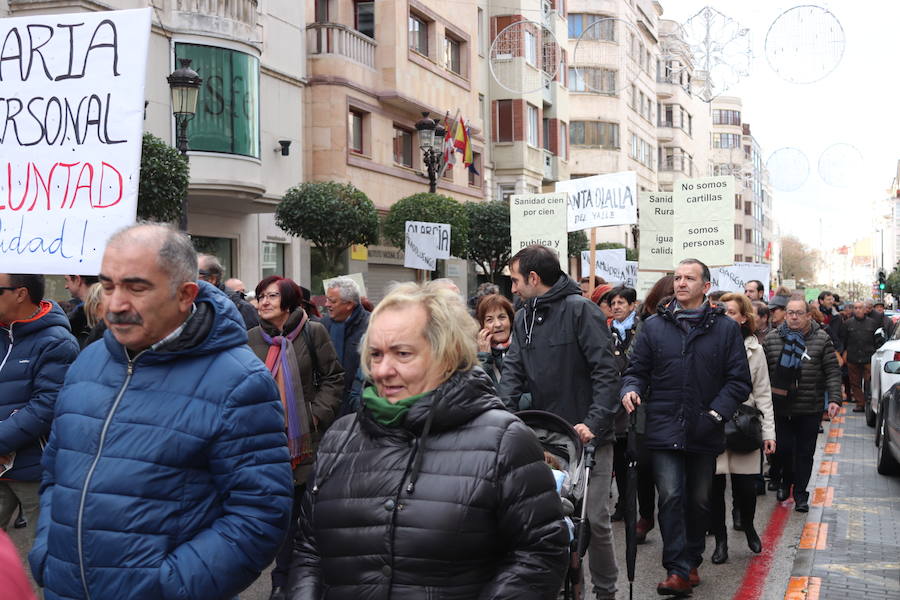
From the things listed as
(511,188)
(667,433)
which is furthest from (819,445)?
(511,188)

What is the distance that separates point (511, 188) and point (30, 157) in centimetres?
3385

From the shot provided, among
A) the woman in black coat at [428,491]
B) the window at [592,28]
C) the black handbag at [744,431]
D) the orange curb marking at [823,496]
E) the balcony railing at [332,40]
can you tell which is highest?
the window at [592,28]

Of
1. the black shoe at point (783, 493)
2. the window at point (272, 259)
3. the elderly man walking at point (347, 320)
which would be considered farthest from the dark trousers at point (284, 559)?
the window at point (272, 259)

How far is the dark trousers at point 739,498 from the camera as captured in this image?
7504mm

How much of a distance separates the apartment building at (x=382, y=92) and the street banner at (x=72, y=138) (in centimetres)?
2000

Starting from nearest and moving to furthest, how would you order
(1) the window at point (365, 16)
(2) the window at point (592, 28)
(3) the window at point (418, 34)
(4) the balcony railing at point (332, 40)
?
1. (4) the balcony railing at point (332, 40)
2. (1) the window at point (365, 16)
3. (3) the window at point (418, 34)
4. (2) the window at point (592, 28)

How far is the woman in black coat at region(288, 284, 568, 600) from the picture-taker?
9.45 ft

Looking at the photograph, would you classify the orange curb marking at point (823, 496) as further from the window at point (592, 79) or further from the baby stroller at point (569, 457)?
the window at point (592, 79)

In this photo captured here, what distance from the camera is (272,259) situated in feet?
78.2

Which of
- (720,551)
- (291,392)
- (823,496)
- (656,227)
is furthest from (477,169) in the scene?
(291,392)

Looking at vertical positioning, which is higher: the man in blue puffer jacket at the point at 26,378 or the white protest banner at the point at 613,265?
the white protest banner at the point at 613,265

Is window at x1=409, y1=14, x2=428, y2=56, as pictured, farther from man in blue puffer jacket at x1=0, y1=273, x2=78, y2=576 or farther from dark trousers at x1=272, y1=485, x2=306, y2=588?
man in blue puffer jacket at x1=0, y1=273, x2=78, y2=576

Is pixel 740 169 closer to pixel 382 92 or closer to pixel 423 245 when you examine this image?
pixel 382 92

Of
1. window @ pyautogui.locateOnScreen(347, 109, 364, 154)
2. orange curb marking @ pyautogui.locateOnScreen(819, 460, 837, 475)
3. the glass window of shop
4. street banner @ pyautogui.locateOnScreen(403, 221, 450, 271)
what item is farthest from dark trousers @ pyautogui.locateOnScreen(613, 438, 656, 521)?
window @ pyautogui.locateOnScreen(347, 109, 364, 154)
